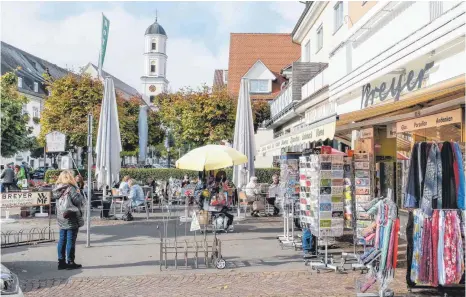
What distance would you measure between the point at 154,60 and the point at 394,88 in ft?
352

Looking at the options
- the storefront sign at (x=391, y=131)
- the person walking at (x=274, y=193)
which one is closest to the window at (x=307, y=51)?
the person walking at (x=274, y=193)

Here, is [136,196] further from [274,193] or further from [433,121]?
[433,121]

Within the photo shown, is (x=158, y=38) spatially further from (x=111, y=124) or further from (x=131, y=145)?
(x=111, y=124)

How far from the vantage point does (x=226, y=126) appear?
104 feet

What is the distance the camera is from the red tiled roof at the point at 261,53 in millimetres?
44031

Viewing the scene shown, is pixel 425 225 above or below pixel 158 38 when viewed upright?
below

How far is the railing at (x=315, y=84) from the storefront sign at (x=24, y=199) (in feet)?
33.5

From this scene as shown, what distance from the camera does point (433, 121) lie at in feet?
27.4

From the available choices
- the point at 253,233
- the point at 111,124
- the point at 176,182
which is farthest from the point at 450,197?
the point at 176,182

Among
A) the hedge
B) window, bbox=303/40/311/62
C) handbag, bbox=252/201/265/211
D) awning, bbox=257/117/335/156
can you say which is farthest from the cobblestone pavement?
window, bbox=303/40/311/62

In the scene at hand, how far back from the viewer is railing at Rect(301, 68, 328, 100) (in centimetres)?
1834

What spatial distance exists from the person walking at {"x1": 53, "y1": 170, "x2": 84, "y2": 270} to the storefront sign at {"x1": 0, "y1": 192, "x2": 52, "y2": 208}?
3.14 meters

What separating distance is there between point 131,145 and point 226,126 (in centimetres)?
1123

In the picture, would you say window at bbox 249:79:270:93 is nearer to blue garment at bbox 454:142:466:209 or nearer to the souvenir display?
the souvenir display
